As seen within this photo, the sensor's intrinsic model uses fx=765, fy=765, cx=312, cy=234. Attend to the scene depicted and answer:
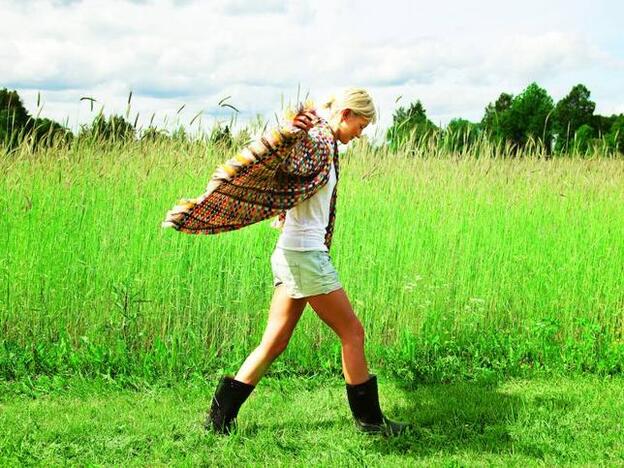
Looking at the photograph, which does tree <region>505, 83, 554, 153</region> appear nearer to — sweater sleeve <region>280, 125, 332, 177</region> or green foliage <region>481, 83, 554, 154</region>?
green foliage <region>481, 83, 554, 154</region>

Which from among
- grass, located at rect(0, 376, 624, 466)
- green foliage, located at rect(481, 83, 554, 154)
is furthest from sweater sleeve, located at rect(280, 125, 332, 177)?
green foliage, located at rect(481, 83, 554, 154)

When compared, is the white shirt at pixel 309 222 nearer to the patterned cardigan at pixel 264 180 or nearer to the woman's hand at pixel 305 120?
the patterned cardigan at pixel 264 180

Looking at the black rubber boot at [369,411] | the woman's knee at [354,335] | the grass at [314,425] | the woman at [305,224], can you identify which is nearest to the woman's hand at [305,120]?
the woman at [305,224]

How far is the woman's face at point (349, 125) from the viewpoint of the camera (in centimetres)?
349

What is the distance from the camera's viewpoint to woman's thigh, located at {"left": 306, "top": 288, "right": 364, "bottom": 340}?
358cm

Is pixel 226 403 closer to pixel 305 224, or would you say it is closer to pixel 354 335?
pixel 354 335

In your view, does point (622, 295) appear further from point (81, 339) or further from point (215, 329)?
point (81, 339)

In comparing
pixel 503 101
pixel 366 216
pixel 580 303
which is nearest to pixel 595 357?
pixel 580 303

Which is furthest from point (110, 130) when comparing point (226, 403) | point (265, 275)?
point (226, 403)

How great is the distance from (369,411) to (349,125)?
149 cm

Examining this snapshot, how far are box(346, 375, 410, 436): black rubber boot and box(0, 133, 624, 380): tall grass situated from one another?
96 centimetres

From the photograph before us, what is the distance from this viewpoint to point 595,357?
17.9ft

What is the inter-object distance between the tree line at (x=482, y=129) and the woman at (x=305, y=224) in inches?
89.8

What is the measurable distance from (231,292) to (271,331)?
1.68m
